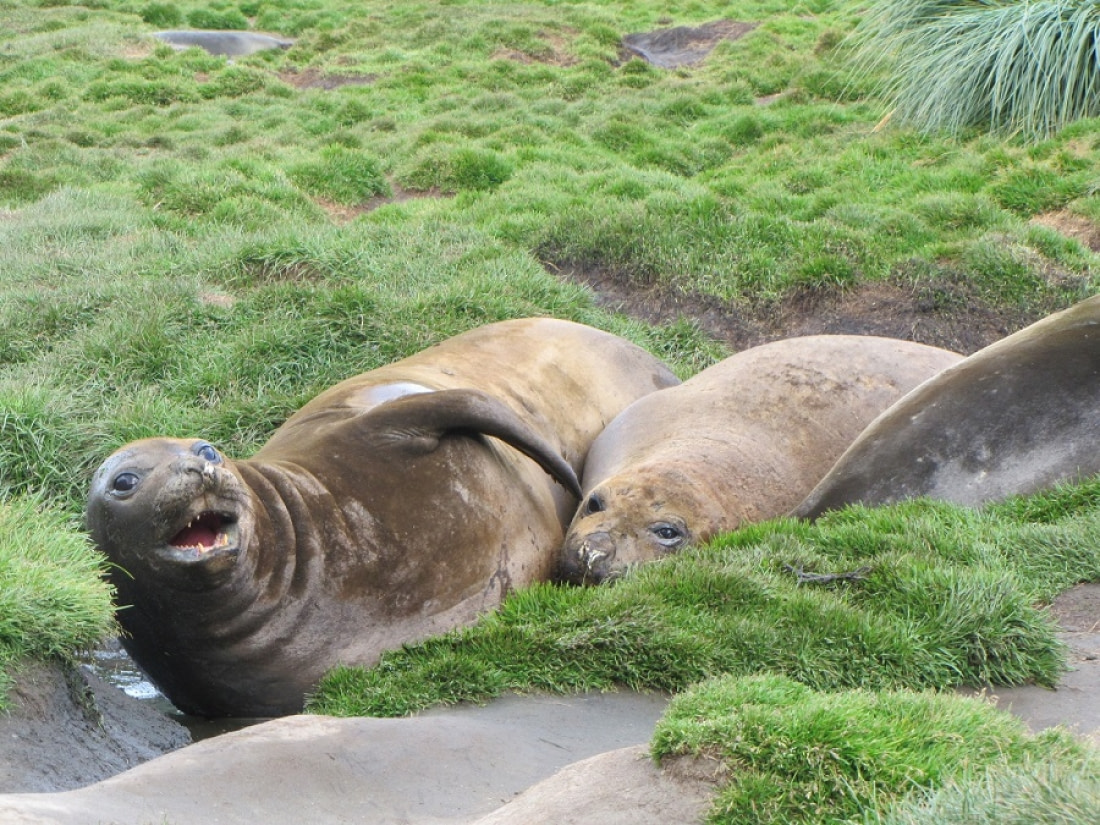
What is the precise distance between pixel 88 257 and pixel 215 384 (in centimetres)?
254

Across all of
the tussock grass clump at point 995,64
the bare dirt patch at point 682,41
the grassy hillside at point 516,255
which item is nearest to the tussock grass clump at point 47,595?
the grassy hillside at point 516,255

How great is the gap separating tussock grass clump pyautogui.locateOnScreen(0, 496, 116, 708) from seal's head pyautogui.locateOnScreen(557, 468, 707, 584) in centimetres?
185

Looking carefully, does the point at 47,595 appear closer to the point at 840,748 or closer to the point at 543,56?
the point at 840,748

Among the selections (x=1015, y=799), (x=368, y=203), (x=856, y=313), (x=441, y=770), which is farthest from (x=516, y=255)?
(x=1015, y=799)

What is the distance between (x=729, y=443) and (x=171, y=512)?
107 inches

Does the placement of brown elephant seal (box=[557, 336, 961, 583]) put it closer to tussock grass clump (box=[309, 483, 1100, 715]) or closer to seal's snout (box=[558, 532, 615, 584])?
seal's snout (box=[558, 532, 615, 584])

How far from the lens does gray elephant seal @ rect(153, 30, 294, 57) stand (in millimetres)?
19953

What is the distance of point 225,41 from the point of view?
2030 cm

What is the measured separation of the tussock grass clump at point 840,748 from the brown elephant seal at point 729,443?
2.12m

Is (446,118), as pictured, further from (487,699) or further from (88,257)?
(487,699)

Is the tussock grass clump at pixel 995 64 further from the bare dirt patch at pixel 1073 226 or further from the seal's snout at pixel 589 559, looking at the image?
the seal's snout at pixel 589 559

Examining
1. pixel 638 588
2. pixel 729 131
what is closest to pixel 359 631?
pixel 638 588

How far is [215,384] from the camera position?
708cm

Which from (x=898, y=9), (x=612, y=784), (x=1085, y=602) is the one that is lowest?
(x=1085, y=602)
